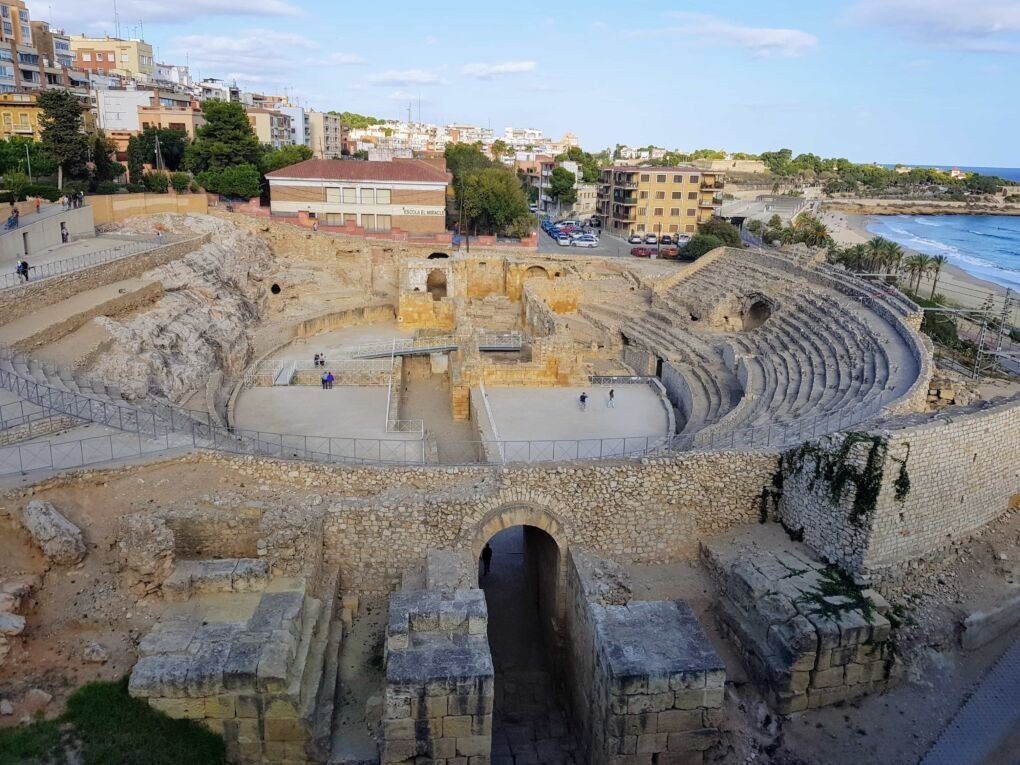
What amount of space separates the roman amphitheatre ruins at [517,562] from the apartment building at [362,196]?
77.6 ft

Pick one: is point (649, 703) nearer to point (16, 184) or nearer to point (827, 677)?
point (827, 677)

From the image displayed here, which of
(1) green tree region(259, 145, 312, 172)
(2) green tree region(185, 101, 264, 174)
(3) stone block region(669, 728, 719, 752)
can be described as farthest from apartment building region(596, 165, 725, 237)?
(3) stone block region(669, 728, 719, 752)

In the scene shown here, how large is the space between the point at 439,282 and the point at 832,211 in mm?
82023

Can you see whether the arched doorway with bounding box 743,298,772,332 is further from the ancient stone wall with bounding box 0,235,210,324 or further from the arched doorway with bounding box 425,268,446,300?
the ancient stone wall with bounding box 0,235,210,324

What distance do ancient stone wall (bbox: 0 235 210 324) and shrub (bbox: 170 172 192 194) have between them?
1085 cm

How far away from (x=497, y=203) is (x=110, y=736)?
4288 centimetres

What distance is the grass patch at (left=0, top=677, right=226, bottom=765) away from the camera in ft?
30.9

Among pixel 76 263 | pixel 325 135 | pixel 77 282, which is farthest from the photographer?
pixel 325 135

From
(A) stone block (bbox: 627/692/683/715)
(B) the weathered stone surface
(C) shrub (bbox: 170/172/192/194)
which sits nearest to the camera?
(A) stone block (bbox: 627/692/683/715)

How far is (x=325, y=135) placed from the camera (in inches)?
3885

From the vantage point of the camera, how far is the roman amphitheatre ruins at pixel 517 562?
1082 centimetres

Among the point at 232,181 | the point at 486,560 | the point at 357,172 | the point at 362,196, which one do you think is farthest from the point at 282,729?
the point at 232,181

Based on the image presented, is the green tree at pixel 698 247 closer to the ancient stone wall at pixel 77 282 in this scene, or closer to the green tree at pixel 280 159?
the green tree at pixel 280 159

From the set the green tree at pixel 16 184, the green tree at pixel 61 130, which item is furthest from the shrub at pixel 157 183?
the green tree at pixel 16 184
